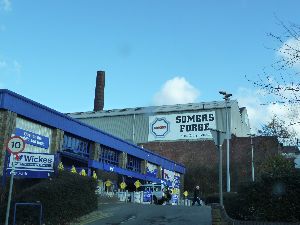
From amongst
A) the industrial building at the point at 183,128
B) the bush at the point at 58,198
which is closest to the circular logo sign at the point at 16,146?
the bush at the point at 58,198

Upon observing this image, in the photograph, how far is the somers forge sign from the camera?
59656 millimetres

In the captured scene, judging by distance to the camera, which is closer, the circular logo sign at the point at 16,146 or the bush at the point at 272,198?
the circular logo sign at the point at 16,146

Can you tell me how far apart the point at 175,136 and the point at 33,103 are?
1358 inches

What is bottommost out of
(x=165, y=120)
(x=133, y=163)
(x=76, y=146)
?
(x=133, y=163)

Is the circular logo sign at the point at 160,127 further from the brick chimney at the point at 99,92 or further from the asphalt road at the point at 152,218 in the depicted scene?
the asphalt road at the point at 152,218

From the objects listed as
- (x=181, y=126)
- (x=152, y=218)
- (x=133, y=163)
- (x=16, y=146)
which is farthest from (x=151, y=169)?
(x=16, y=146)

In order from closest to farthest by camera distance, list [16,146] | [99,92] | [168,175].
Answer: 1. [16,146]
2. [168,175]
3. [99,92]

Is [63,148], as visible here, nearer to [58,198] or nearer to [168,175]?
[58,198]

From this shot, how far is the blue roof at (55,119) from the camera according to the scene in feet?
89.7

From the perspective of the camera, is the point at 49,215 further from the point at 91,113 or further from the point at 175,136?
the point at 91,113

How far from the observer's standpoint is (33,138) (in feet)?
97.1

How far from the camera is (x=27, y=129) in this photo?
2914cm

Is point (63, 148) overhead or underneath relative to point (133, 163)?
underneath

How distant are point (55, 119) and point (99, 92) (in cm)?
3386
